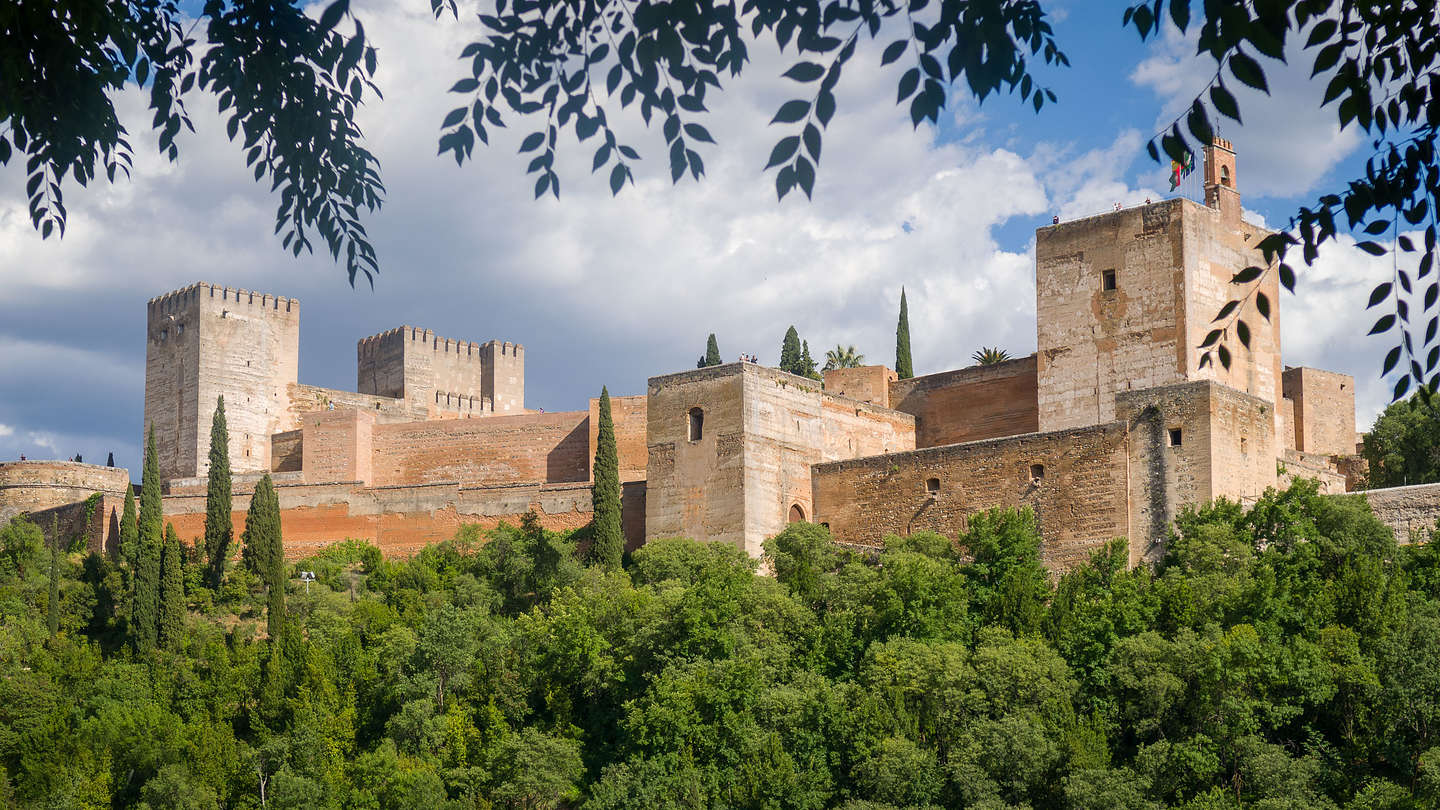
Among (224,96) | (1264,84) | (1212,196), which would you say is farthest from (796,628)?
(1264,84)

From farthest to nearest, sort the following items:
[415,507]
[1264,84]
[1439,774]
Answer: [415,507]
[1439,774]
[1264,84]

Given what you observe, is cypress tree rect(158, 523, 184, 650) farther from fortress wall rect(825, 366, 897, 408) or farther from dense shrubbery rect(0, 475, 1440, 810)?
fortress wall rect(825, 366, 897, 408)

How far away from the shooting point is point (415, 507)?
3781 centimetres

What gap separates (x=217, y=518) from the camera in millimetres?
37031

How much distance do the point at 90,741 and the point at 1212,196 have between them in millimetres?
22357

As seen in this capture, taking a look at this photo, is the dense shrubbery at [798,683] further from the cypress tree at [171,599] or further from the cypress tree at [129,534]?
the cypress tree at [129,534]

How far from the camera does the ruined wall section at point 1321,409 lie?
37.1 m

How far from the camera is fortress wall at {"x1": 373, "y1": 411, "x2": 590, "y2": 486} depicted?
39594mm

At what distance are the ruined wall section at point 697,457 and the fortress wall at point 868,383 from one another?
5.15 meters

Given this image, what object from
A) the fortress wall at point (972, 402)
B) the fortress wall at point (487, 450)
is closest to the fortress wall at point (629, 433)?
the fortress wall at point (487, 450)

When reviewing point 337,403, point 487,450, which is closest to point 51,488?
point 337,403

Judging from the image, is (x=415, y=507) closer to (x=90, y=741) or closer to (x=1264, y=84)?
(x=90, y=741)

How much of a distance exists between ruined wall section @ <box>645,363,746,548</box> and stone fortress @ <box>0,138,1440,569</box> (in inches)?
1.7

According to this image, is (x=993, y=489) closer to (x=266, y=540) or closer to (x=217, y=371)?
(x=266, y=540)
